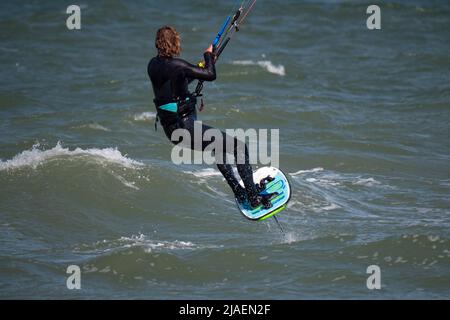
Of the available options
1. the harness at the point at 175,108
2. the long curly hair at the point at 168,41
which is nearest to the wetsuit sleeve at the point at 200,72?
the long curly hair at the point at 168,41

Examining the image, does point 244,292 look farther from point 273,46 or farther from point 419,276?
point 273,46

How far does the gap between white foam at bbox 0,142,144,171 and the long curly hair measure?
19.8 ft

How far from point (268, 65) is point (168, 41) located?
1368 cm

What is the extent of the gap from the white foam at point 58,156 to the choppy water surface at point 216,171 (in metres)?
0.04

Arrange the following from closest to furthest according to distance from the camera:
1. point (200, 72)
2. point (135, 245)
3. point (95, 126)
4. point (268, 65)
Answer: point (200, 72) < point (135, 245) < point (95, 126) < point (268, 65)

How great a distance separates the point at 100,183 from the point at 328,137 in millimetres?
4992

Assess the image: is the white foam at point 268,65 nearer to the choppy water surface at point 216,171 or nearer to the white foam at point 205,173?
the choppy water surface at point 216,171

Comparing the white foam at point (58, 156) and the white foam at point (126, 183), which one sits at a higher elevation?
the white foam at point (58, 156)

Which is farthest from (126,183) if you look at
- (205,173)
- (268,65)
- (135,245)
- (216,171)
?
(268,65)

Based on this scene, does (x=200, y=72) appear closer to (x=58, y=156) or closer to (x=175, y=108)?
(x=175, y=108)

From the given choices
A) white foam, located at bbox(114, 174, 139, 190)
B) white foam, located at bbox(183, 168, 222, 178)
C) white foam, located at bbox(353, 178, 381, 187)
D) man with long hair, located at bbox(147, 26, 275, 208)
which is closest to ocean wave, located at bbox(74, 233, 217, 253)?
white foam, located at bbox(114, 174, 139, 190)

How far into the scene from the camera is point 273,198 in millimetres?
11008

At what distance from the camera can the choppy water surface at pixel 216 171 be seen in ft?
38.9

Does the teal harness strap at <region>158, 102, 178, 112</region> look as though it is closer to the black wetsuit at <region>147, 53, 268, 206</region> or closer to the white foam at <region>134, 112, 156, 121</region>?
the black wetsuit at <region>147, 53, 268, 206</region>
